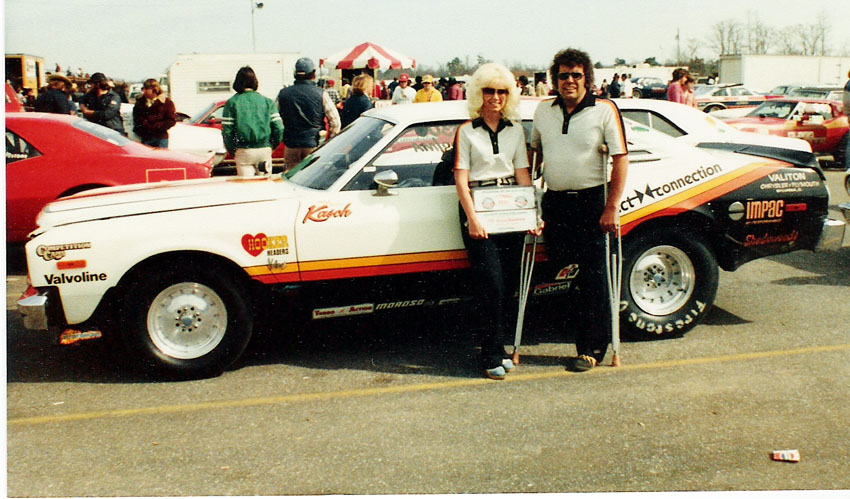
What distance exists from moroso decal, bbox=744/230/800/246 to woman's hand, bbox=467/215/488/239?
6.09ft

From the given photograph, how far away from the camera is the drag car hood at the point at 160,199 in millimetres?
4618

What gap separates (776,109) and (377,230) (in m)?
13.5

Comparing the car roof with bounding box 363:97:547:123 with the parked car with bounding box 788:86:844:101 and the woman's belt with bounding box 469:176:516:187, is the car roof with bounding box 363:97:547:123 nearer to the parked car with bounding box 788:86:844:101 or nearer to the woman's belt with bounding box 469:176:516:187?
the woman's belt with bounding box 469:176:516:187

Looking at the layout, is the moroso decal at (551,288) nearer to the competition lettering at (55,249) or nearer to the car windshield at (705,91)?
the competition lettering at (55,249)

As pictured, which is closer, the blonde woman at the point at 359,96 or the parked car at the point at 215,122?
the blonde woman at the point at 359,96

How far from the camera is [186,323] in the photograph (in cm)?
457

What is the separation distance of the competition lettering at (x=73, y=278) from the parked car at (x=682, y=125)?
143 inches

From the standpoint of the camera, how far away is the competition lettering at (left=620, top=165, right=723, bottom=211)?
497 cm

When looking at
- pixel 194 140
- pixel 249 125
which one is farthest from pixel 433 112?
pixel 194 140

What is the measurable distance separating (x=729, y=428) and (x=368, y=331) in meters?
2.43

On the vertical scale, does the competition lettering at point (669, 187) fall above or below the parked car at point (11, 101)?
below

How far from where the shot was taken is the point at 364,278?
468 centimetres

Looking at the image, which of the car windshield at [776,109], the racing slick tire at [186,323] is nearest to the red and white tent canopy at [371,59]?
the car windshield at [776,109]

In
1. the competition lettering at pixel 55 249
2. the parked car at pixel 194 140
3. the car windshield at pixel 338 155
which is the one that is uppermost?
the parked car at pixel 194 140
